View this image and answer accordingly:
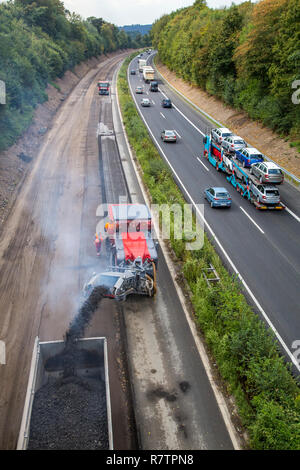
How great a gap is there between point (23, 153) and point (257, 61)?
26197mm

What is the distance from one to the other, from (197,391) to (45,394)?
473 cm

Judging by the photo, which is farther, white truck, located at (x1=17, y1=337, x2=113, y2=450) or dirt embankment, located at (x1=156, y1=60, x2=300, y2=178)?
dirt embankment, located at (x1=156, y1=60, x2=300, y2=178)

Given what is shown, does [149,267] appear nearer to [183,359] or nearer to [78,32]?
[183,359]

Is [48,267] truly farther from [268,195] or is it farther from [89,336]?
[268,195]

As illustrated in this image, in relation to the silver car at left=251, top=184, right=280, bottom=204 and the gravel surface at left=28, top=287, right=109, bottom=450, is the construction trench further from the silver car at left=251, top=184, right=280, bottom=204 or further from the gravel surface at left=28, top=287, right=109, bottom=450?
the silver car at left=251, top=184, right=280, bottom=204

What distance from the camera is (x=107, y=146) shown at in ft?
120

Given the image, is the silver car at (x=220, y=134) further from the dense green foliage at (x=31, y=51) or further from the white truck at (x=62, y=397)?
the white truck at (x=62, y=397)

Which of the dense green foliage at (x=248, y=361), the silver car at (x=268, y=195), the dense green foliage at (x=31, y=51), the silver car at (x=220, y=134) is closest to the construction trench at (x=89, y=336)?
the dense green foliage at (x=248, y=361)

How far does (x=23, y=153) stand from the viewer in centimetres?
3306

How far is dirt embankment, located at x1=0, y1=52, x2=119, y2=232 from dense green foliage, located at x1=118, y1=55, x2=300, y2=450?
43.9 feet

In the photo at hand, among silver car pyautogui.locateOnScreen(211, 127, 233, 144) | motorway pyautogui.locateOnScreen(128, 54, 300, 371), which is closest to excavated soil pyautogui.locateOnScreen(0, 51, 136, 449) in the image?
motorway pyautogui.locateOnScreen(128, 54, 300, 371)

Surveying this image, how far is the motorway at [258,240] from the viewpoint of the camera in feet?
51.1

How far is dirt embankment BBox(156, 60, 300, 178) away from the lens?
1259 inches
